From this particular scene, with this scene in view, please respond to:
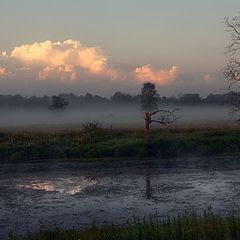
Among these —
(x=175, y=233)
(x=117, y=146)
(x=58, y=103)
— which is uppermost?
(x=58, y=103)

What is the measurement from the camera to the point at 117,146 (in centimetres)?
4194

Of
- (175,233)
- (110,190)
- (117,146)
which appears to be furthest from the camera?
(117,146)

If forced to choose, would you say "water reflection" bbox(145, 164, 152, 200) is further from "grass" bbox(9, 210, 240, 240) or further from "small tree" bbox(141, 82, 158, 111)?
"small tree" bbox(141, 82, 158, 111)

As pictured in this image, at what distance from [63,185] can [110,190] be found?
355 cm

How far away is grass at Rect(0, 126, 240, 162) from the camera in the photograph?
135 ft

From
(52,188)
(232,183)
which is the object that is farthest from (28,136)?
(232,183)

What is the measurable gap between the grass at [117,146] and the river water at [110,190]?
2.79 meters

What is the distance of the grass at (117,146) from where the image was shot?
4122 centimetres

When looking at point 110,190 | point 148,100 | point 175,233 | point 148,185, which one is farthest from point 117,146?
point 148,100

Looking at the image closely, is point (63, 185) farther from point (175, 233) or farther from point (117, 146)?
point (175, 233)

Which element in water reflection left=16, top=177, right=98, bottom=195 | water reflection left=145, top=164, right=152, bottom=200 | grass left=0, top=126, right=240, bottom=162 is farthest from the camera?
grass left=0, top=126, right=240, bottom=162

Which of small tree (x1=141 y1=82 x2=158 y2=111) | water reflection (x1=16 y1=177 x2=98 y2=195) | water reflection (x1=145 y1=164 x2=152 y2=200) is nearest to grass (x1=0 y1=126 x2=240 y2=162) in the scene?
water reflection (x1=145 y1=164 x2=152 y2=200)

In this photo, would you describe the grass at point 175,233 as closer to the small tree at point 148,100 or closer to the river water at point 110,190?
the river water at point 110,190

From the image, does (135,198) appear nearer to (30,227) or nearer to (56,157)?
(30,227)
